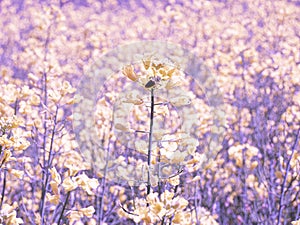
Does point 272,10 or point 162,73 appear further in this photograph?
point 272,10

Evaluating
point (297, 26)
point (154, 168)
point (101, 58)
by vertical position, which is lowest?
point (154, 168)

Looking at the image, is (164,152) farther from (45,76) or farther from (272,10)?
(272,10)

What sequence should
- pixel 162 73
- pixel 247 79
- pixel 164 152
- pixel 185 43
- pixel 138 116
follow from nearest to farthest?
pixel 162 73, pixel 164 152, pixel 138 116, pixel 247 79, pixel 185 43

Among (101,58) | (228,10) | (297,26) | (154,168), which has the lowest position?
(154,168)

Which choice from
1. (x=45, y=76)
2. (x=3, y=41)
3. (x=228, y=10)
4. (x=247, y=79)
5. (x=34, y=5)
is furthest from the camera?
(x=34, y=5)

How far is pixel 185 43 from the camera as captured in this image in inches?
405

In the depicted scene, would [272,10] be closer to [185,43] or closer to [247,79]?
[185,43]

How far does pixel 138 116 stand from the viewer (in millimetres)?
4457

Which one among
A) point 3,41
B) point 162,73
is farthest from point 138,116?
point 3,41

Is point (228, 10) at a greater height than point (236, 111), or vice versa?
point (228, 10)

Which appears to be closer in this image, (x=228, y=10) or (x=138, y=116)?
(x=138, y=116)

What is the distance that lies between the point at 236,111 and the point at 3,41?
7287 millimetres

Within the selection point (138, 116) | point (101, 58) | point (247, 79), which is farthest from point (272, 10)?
point (138, 116)

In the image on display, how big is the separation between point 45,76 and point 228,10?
34.6 ft
